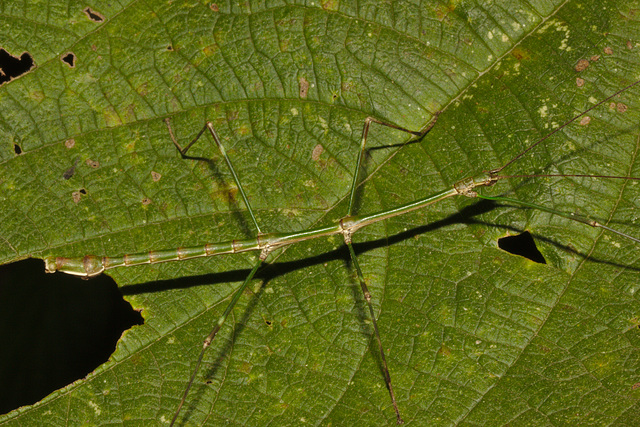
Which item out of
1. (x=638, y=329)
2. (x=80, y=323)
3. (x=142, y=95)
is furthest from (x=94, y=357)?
(x=638, y=329)

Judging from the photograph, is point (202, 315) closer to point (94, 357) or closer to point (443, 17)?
point (94, 357)

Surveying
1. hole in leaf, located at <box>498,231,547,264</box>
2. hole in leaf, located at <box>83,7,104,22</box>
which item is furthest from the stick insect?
hole in leaf, located at <box>83,7,104,22</box>

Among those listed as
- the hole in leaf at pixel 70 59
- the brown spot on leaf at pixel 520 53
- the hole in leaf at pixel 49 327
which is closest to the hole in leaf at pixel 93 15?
the hole in leaf at pixel 70 59

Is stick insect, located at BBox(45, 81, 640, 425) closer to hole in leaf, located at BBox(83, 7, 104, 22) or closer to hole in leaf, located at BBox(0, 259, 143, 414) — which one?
hole in leaf, located at BBox(0, 259, 143, 414)

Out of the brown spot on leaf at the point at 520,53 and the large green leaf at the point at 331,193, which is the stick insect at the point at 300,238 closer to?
the large green leaf at the point at 331,193

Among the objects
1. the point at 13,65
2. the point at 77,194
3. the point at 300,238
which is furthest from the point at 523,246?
the point at 13,65

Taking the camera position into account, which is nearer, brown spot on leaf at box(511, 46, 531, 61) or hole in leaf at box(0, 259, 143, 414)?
brown spot on leaf at box(511, 46, 531, 61)
